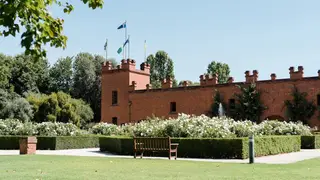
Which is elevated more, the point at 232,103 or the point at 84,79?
the point at 84,79

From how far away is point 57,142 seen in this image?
21266 millimetres

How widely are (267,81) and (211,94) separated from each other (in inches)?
189

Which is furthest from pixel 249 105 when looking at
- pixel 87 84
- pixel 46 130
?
pixel 87 84

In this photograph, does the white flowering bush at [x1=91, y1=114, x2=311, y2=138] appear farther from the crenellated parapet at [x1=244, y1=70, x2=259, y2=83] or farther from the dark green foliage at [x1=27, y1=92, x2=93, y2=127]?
the dark green foliage at [x1=27, y1=92, x2=93, y2=127]

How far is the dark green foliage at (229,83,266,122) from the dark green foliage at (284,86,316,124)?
213cm

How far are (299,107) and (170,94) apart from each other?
1140 centimetres

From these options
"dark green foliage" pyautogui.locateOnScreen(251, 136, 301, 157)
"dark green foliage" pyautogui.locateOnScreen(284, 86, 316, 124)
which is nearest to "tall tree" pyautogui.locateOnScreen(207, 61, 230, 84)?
"dark green foliage" pyautogui.locateOnScreen(284, 86, 316, 124)

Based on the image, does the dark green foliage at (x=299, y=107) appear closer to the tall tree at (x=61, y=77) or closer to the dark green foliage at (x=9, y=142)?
the dark green foliage at (x=9, y=142)

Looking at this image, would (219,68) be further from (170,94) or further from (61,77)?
(170,94)

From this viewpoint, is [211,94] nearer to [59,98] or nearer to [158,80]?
[59,98]

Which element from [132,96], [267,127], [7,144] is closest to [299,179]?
[267,127]

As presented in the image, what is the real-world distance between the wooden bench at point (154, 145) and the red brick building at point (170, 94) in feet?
60.2

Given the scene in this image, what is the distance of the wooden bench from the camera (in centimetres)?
1511

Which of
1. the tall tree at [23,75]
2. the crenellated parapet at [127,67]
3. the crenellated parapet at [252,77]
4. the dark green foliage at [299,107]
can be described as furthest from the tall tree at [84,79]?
the dark green foliage at [299,107]
